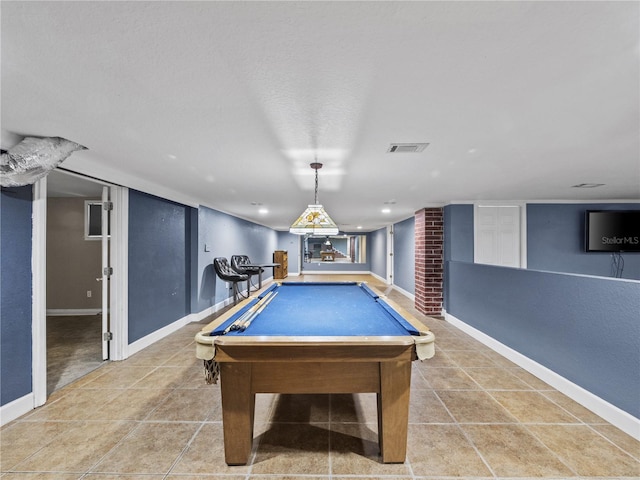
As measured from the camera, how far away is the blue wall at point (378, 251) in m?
10.5

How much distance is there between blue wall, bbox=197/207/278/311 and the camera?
510cm

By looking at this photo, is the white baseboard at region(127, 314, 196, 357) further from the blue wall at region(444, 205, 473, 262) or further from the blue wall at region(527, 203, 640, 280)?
the blue wall at region(527, 203, 640, 280)

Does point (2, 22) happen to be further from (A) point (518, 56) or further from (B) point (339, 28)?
(A) point (518, 56)

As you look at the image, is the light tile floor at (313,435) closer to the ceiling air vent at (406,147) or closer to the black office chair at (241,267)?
the ceiling air vent at (406,147)

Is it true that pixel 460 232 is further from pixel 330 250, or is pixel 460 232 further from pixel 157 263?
pixel 330 250

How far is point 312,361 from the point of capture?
5.23 ft

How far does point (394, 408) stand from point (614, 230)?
5.70m

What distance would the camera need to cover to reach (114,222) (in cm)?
331

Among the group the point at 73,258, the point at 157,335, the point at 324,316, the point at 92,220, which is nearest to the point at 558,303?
the point at 324,316

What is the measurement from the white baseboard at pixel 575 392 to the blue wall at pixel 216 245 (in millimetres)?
4565

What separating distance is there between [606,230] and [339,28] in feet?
20.4

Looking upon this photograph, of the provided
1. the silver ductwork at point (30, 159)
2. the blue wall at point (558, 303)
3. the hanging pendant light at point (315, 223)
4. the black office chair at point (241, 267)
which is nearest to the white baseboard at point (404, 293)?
the blue wall at point (558, 303)

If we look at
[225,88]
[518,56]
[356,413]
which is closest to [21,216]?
[225,88]

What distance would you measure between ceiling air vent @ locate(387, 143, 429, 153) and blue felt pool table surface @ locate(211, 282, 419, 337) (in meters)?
1.29
